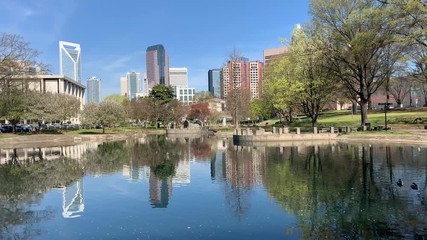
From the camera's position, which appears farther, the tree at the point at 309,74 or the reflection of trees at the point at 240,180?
the tree at the point at 309,74

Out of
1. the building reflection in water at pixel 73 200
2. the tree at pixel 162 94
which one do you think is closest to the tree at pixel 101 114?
the tree at pixel 162 94

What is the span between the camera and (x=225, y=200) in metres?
18.3

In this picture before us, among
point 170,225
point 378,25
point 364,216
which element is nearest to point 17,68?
point 378,25

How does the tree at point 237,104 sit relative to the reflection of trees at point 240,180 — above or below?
above

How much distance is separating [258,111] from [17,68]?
6011 cm

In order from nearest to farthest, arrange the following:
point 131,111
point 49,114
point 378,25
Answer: point 378,25 < point 49,114 < point 131,111

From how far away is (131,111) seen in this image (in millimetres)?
118562

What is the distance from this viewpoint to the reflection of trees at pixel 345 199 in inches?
507

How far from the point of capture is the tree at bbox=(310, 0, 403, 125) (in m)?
45.5

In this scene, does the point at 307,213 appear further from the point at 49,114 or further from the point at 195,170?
the point at 49,114

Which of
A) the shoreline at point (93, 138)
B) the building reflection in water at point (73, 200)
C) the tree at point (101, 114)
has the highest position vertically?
the tree at point (101, 114)

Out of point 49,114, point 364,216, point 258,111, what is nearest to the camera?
point 364,216

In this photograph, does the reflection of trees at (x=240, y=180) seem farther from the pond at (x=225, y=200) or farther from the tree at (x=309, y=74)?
the tree at (x=309, y=74)

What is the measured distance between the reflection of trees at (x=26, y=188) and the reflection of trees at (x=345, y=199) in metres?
10.3
